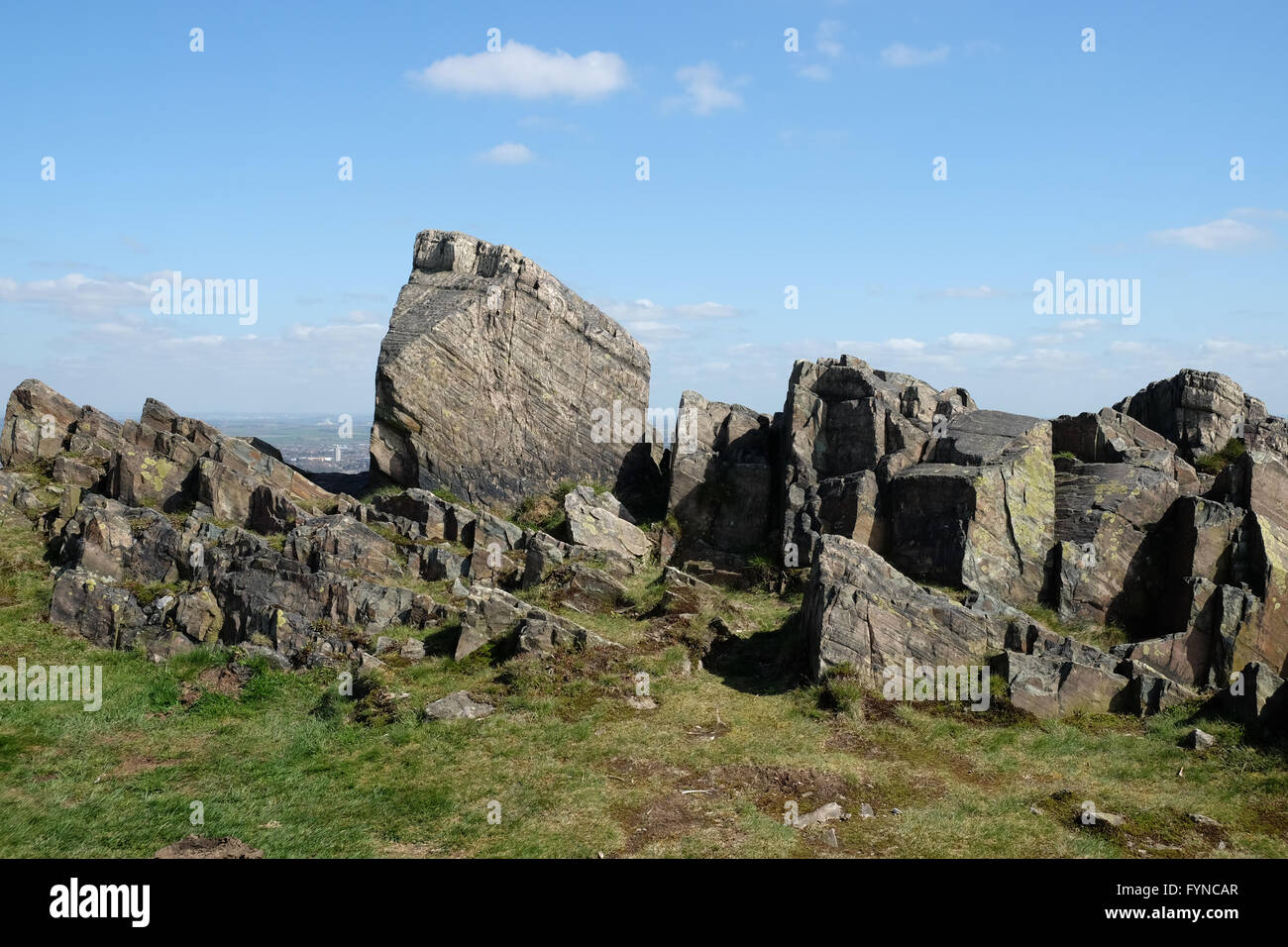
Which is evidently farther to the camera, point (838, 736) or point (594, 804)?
point (838, 736)

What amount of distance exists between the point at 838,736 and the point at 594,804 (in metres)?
5.96

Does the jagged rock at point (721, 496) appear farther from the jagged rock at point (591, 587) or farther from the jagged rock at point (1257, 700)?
the jagged rock at point (1257, 700)

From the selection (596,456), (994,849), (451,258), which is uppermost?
(451,258)

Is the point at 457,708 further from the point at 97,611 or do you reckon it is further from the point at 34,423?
the point at 34,423

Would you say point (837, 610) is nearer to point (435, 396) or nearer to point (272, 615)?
point (272, 615)

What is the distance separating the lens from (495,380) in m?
39.1

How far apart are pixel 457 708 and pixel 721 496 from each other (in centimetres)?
1819

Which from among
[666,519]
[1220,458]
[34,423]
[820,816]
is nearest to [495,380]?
[666,519]

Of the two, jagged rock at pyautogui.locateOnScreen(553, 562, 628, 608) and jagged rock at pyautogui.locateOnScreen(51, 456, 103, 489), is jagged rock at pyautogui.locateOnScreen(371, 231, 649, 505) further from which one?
jagged rock at pyautogui.locateOnScreen(553, 562, 628, 608)

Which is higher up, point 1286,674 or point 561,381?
point 561,381

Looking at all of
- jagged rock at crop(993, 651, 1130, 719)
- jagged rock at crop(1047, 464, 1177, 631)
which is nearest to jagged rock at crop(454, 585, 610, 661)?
jagged rock at crop(993, 651, 1130, 719)

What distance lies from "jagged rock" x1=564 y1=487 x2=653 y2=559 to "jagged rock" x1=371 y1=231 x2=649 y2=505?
449 centimetres
